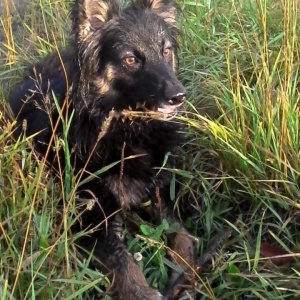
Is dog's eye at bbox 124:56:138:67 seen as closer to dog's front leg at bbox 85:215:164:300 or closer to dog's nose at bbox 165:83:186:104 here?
dog's nose at bbox 165:83:186:104

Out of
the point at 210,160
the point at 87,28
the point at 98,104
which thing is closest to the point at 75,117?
the point at 98,104

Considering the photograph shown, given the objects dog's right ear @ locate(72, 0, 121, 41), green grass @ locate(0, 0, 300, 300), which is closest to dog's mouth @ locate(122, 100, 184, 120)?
green grass @ locate(0, 0, 300, 300)

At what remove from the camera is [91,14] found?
11.2 ft

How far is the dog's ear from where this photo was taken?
365 cm

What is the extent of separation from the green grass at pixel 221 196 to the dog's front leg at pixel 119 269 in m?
0.08

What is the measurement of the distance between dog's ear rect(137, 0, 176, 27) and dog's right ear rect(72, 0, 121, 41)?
22cm

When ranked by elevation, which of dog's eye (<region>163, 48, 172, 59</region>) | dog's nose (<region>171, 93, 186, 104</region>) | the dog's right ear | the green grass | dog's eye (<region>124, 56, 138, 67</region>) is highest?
the dog's right ear

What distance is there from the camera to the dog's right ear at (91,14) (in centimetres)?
330

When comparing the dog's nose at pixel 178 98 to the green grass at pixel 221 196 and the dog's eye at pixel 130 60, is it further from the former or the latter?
the dog's eye at pixel 130 60

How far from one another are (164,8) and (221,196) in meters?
1.25

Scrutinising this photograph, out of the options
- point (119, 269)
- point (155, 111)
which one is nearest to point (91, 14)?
point (155, 111)

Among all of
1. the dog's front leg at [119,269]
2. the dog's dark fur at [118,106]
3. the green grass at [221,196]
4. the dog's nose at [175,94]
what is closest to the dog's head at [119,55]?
the dog's dark fur at [118,106]

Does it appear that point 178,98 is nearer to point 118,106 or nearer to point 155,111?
point 155,111

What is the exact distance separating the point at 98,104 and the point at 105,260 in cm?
91
